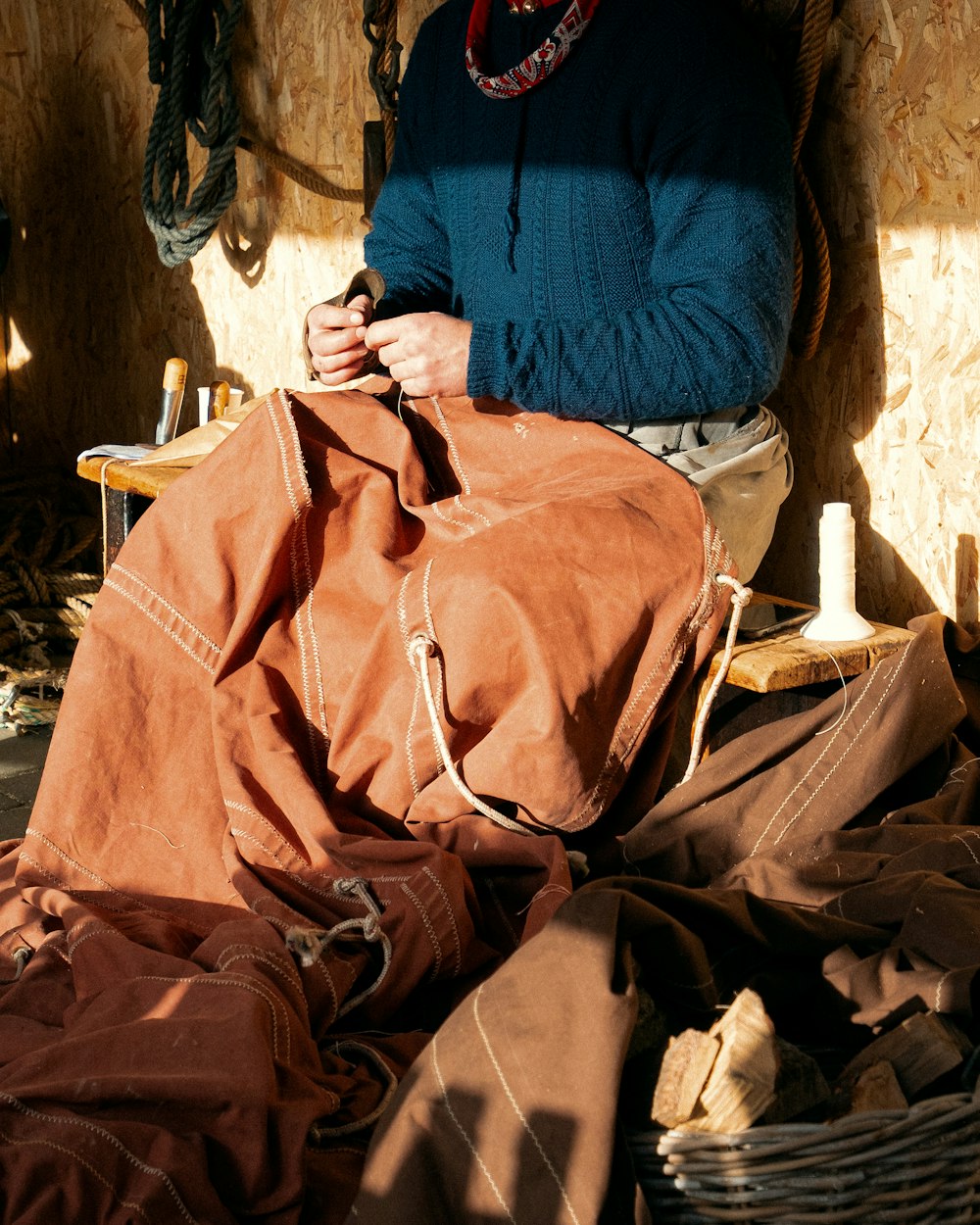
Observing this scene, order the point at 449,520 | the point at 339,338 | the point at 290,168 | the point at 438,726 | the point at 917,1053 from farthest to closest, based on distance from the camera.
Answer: the point at 290,168 < the point at 339,338 < the point at 449,520 < the point at 438,726 < the point at 917,1053

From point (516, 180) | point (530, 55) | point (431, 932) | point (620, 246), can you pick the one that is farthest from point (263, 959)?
point (530, 55)

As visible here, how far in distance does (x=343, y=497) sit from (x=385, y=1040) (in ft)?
2.89

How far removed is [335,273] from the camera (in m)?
3.77

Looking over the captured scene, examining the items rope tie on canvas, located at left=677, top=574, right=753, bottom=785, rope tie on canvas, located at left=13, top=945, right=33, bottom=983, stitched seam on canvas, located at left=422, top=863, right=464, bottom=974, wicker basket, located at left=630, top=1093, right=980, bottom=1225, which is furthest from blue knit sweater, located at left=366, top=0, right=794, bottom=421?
wicker basket, located at left=630, top=1093, right=980, bottom=1225

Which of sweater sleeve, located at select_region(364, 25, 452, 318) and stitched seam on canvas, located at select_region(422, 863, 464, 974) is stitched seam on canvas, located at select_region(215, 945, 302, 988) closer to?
stitched seam on canvas, located at select_region(422, 863, 464, 974)

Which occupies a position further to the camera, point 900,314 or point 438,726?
point 900,314

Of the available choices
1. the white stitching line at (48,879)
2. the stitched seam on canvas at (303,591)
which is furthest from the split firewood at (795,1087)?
the white stitching line at (48,879)

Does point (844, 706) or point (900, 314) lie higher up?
point (900, 314)

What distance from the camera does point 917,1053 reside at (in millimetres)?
1343

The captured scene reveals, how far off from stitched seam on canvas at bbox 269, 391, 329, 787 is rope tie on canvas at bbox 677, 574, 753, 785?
591 mm

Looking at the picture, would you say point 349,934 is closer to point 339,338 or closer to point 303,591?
point 303,591

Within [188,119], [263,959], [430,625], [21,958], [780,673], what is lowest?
[21,958]

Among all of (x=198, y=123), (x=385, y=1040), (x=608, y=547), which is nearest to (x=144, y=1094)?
(x=385, y=1040)

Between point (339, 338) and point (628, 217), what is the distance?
557 millimetres
